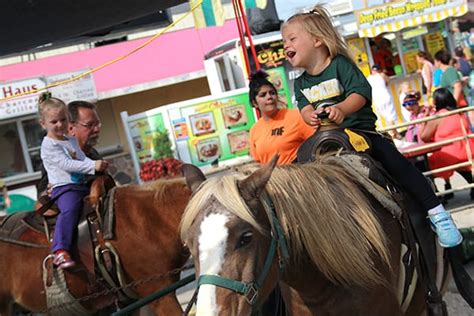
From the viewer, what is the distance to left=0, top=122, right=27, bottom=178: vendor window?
16.1 m

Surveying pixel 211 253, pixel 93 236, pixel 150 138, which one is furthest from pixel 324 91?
pixel 150 138

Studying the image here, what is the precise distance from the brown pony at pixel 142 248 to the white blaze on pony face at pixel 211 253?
2384 mm

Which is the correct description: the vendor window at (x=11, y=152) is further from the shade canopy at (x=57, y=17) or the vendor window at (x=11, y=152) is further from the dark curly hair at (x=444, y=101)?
the dark curly hair at (x=444, y=101)

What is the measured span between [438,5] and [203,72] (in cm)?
580

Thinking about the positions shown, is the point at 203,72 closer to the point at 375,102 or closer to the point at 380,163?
the point at 375,102

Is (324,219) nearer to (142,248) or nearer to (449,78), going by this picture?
(142,248)

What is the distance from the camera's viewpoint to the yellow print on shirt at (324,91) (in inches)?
130

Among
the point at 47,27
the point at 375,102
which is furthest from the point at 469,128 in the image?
the point at 47,27

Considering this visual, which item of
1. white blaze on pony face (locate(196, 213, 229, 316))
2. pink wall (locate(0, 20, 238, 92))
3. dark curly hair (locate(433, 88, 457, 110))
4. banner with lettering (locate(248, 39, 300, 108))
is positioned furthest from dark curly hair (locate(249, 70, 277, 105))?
pink wall (locate(0, 20, 238, 92))

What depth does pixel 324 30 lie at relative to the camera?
11.0 ft

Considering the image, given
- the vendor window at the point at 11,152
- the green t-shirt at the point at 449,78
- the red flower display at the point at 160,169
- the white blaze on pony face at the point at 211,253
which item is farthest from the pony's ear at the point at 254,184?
the vendor window at the point at 11,152

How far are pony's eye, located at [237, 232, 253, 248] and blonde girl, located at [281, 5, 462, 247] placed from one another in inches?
40.4

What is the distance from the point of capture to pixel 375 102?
43.7 ft

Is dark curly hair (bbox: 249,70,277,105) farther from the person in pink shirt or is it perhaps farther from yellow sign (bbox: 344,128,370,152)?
the person in pink shirt
